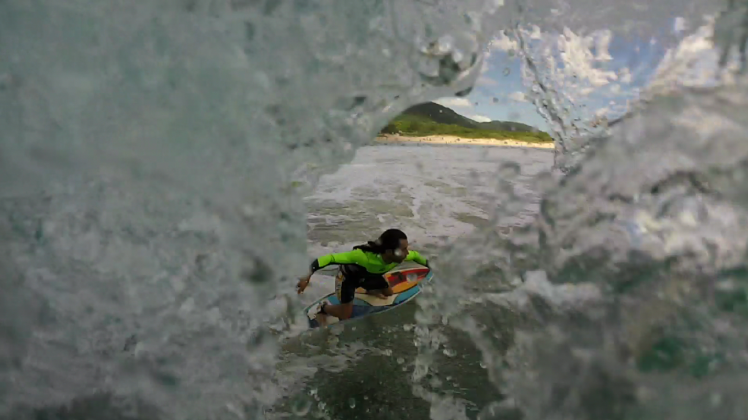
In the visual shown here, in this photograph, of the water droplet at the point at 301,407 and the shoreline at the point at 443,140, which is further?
the shoreline at the point at 443,140

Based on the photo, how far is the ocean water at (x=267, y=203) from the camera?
1910 millimetres

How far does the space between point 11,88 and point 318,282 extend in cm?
363

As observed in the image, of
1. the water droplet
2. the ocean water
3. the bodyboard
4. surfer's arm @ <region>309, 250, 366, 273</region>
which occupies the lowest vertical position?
the bodyboard

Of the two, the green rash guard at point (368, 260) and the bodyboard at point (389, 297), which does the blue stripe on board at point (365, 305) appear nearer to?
the bodyboard at point (389, 297)

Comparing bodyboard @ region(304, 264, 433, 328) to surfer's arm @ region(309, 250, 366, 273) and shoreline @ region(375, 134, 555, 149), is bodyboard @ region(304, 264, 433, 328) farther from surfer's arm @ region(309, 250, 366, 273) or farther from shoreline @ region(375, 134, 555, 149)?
shoreline @ region(375, 134, 555, 149)

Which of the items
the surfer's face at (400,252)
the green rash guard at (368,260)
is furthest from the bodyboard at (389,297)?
the surfer's face at (400,252)

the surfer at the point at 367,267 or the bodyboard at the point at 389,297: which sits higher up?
the surfer at the point at 367,267

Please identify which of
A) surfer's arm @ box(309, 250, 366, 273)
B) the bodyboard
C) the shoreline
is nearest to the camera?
surfer's arm @ box(309, 250, 366, 273)

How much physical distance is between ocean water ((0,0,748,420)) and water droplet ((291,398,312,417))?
0.28 m

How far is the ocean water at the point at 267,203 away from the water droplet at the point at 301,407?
0.93 feet

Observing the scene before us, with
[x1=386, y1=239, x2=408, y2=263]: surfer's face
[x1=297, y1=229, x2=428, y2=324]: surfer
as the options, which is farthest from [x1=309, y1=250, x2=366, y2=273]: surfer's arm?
[x1=386, y1=239, x2=408, y2=263]: surfer's face

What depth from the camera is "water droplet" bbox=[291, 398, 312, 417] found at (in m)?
2.90

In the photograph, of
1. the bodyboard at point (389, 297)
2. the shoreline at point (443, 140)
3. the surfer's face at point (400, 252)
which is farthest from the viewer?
the shoreline at point (443, 140)

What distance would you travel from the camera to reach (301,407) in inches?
116
